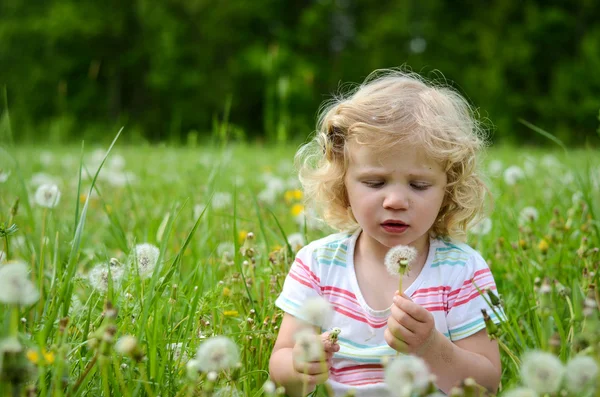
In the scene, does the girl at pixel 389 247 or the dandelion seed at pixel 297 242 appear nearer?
the girl at pixel 389 247

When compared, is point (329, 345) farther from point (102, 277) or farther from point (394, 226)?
point (102, 277)

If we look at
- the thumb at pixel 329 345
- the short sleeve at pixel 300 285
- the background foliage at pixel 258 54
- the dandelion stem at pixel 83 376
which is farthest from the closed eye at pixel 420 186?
the background foliage at pixel 258 54

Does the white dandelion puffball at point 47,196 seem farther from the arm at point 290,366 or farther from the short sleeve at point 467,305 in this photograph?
the short sleeve at point 467,305

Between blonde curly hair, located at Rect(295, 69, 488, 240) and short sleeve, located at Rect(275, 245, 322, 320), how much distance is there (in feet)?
0.64

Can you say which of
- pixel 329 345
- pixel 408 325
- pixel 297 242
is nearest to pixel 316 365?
pixel 329 345

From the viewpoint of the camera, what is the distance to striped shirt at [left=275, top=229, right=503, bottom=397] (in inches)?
59.7

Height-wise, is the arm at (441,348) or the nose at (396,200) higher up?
the nose at (396,200)

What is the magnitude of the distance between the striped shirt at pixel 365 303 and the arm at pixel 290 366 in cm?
4

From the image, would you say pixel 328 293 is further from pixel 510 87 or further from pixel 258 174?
pixel 510 87

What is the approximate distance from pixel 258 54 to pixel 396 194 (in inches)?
845

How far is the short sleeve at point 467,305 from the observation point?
4.92 feet

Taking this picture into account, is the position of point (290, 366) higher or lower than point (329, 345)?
lower

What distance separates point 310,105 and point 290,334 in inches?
733

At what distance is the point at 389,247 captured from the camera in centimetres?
161
